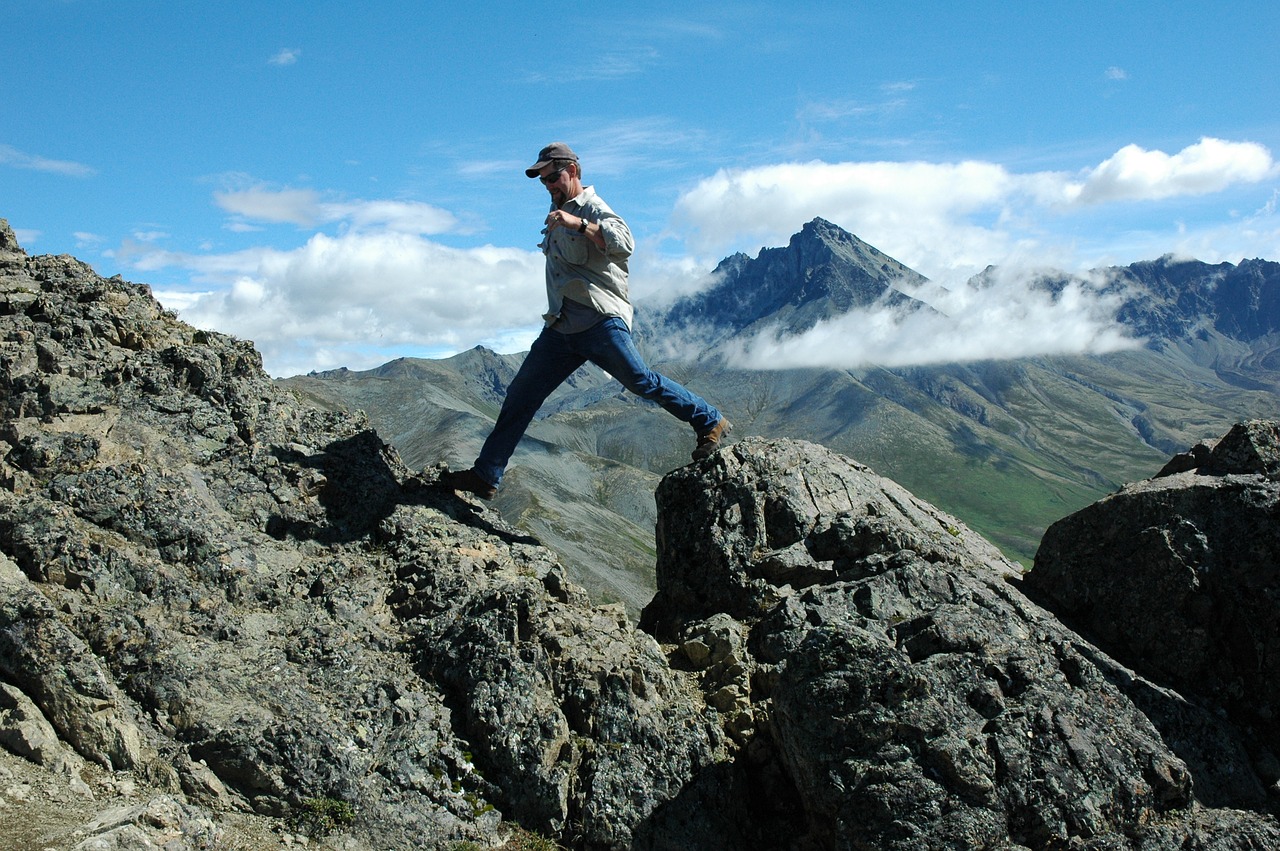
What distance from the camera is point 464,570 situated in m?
13.3

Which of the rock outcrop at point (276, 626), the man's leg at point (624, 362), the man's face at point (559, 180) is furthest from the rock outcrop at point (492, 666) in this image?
the man's face at point (559, 180)

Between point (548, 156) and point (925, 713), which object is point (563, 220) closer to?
point (548, 156)

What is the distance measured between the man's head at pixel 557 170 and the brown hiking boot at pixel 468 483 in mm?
5006

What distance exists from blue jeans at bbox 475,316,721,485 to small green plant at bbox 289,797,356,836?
6.42m

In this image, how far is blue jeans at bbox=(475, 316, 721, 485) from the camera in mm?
14406

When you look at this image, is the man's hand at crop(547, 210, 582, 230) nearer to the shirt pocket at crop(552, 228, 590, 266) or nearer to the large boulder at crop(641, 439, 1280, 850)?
the shirt pocket at crop(552, 228, 590, 266)

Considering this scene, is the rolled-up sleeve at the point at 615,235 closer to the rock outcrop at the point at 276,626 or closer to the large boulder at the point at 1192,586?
the rock outcrop at the point at 276,626

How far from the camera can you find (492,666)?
1109 centimetres

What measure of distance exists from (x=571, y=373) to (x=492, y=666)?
5.30 meters

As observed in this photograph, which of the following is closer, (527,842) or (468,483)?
(527,842)

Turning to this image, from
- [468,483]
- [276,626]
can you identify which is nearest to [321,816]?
[276,626]

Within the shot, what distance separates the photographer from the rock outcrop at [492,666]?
926 cm

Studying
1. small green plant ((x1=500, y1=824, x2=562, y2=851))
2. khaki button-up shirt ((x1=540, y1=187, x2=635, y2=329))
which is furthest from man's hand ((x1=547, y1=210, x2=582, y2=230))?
small green plant ((x1=500, y1=824, x2=562, y2=851))

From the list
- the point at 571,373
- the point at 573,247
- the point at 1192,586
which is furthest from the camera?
the point at 571,373
